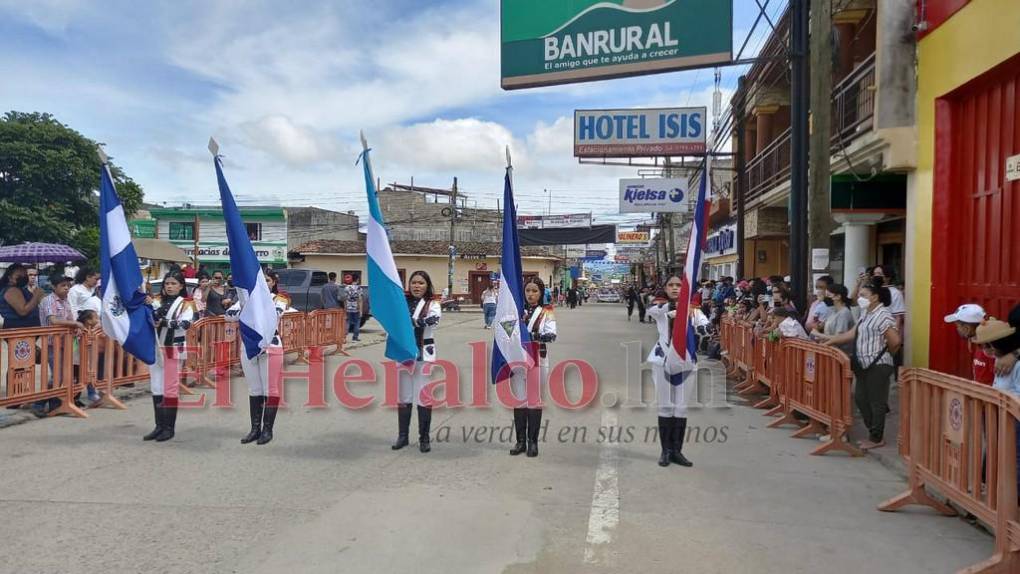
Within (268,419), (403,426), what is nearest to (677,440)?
(403,426)

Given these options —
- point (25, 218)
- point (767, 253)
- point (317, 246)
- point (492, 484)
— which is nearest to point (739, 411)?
point (492, 484)

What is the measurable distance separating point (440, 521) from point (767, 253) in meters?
21.3

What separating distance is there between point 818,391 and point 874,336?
0.75 meters

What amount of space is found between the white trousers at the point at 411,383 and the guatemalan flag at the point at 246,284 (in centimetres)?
132

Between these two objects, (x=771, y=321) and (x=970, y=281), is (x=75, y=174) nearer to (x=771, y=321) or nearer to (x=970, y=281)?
(x=771, y=321)

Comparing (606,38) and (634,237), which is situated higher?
(606,38)

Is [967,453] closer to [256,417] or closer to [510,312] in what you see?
[510,312]

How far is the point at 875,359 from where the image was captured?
7.02 meters

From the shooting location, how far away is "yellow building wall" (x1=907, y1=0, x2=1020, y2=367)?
7469 millimetres

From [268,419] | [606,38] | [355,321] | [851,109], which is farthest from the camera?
[355,321]

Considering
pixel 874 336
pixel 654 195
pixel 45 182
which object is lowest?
pixel 874 336

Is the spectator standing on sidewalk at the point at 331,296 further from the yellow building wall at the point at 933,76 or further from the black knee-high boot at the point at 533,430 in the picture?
the yellow building wall at the point at 933,76

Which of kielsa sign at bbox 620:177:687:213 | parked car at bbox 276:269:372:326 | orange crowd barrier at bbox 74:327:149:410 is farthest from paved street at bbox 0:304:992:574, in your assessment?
kielsa sign at bbox 620:177:687:213

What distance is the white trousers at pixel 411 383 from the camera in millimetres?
6816
